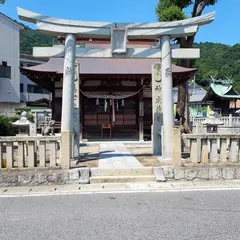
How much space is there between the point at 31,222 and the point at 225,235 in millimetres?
3012

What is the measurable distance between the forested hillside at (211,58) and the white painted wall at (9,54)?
32070 mm

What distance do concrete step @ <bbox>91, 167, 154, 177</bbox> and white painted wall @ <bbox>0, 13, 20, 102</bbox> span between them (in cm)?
2973

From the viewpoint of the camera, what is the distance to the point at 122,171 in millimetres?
6836

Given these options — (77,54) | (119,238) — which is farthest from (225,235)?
(77,54)

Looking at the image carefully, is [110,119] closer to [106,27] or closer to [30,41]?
[106,27]

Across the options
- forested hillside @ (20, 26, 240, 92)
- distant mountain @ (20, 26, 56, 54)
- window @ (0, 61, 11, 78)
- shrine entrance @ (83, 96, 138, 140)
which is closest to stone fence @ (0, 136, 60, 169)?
shrine entrance @ (83, 96, 138, 140)

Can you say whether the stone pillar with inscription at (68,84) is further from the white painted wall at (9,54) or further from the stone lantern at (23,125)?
the white painted wall at (9,54)

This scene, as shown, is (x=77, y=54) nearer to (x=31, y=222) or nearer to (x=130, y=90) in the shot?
(x=31, y=222)

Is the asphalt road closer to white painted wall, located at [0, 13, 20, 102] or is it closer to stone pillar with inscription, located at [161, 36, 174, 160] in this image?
stone pillar with inscription, located at [161, 36, 174, 160]

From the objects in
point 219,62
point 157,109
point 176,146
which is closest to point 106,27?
point 157,109

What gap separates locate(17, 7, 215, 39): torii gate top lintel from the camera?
7.82 metres

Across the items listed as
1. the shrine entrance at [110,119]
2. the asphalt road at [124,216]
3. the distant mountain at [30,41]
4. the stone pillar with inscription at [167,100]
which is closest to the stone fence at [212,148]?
the stone pillar with inscription at [167,100]

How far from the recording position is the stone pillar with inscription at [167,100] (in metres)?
8.04

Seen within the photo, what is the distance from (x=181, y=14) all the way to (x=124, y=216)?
10454 mm
